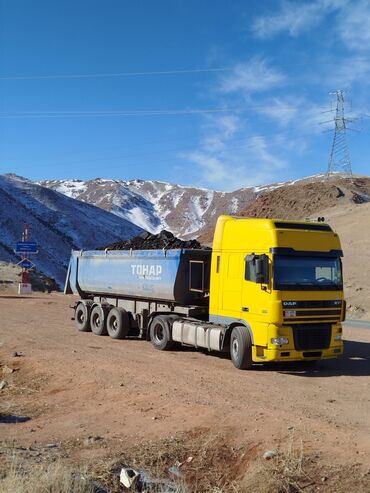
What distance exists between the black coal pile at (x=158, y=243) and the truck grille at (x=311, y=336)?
4111 mm

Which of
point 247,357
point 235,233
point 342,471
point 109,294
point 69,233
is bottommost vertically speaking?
point 342,471

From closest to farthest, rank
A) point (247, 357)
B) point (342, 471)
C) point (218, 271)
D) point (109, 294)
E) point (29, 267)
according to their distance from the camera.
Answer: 1. point (342, 471)
2. point (247, 357)
3. point (218, 271)
4. point (109, 294)
5. point (29, 267)

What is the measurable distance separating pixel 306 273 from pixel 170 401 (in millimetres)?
4173

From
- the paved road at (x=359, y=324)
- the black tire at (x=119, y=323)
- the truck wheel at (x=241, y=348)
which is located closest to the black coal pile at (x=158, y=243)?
the black tire at (x=119, y=323)

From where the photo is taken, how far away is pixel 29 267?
3944 cm

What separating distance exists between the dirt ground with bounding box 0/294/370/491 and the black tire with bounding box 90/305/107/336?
7.09ft

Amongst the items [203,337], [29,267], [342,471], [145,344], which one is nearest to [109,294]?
[145,344]

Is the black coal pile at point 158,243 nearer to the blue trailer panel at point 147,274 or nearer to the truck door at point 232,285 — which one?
the blue trailer panel at point 147,274

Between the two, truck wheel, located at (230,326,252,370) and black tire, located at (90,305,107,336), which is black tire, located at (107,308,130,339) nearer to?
black tire, located at (90,305,107,336)

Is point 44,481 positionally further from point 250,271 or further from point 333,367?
point 333,367

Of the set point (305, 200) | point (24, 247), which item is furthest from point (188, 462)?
point (305, 200)

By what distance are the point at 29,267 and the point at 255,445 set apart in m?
33.8

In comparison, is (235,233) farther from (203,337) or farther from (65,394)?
(65,394)

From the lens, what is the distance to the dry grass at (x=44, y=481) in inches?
221
